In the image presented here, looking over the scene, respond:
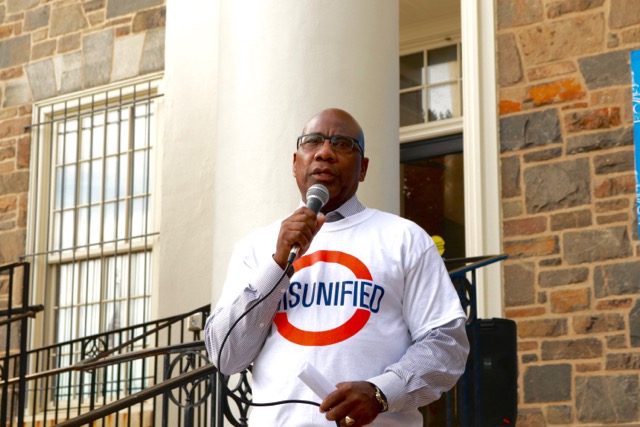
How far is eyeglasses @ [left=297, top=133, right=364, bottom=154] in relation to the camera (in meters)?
2.72

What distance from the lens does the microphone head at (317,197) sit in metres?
2.47

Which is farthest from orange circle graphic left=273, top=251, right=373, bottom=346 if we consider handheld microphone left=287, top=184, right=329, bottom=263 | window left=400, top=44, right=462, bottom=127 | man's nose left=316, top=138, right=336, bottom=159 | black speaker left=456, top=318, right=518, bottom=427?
window left=400, top=44, right=462, bottom=127

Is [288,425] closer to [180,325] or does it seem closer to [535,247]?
[535,247]

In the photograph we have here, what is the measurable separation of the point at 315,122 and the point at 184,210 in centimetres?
605

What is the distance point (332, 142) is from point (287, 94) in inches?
54.5

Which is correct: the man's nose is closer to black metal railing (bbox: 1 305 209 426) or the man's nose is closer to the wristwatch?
the wristwatch

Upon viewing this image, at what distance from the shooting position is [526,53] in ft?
25.9

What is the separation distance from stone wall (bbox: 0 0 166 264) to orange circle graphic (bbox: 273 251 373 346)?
715 centimetres

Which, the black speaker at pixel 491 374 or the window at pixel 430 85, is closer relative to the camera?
the black speaker at pixel 491 374

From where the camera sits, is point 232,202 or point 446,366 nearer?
point 446,366

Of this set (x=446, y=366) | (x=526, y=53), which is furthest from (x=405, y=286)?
(x=526, y=53)

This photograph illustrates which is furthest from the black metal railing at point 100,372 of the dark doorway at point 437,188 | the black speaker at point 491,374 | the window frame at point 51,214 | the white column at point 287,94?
the white column at point 287,94

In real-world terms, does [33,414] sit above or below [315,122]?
below

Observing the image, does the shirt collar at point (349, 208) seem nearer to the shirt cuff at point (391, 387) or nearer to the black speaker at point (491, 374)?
the shirt cuff at point (391, 387)
